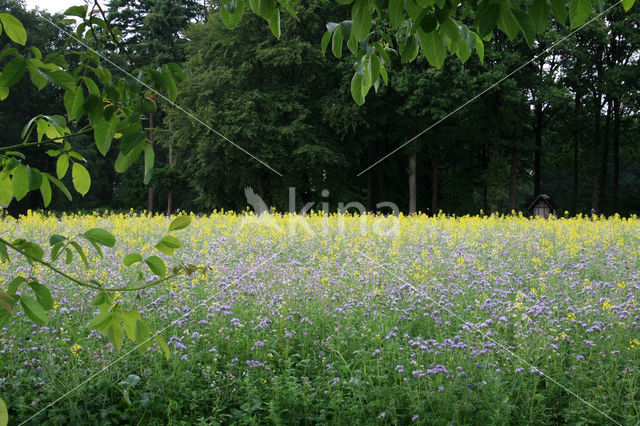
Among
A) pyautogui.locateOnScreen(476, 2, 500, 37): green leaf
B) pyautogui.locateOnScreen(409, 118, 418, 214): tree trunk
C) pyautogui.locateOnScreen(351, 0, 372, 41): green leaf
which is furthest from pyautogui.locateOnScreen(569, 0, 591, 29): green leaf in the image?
pyautogui.locateOnScreen(409, 118, 418, 214): tree trunk

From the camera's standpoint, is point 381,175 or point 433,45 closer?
point 433,45

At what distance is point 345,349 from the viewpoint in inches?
154

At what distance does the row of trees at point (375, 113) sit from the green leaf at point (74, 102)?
20030 mm

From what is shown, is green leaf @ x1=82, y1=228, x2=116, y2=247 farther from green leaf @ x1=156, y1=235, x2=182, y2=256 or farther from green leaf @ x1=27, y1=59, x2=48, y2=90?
green leaf @ x1=27, y1=59, x2=48, y2=90

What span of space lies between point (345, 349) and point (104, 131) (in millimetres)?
3089

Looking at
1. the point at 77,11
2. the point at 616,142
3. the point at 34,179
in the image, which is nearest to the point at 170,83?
the point at 77,11

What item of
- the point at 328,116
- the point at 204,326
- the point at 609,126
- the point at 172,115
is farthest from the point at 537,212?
the point at 172,115

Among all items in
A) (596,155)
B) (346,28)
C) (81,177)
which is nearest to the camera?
(81,177)

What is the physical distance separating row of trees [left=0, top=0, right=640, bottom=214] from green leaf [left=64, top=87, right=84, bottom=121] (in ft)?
65.7

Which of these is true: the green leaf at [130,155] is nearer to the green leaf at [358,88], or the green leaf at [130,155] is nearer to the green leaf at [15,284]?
the green leaf at [15,284]

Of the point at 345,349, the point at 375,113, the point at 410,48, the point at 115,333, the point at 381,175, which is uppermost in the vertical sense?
the point at 375,113

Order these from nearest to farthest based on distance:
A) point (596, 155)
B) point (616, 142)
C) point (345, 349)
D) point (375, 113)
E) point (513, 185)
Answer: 1. point (345, 349)
2. point (513, 185)
3. point (596, 155)
4. point (375, 113)
5. point (616, 142)

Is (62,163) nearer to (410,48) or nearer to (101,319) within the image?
(101,319)

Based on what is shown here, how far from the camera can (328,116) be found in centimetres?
2331
